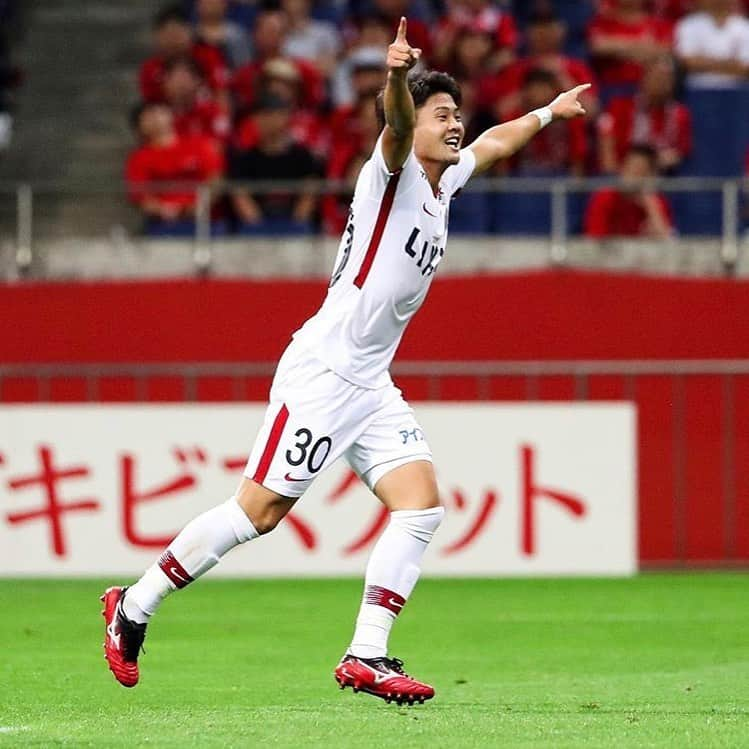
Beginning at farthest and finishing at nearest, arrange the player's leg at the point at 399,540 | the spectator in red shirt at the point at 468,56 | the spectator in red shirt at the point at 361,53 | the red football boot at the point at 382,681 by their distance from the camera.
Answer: the spectator in red shirt at the point at 361,53, the spectator in red shirt at the point at 468,56, the player's leg at the point at 399,540, the red football boot at the point at 382,681

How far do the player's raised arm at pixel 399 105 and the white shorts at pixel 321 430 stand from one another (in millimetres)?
905

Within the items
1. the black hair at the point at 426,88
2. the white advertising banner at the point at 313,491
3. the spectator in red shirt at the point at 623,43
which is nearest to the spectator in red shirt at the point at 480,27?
the spectator in red shirt at the point at 623,43

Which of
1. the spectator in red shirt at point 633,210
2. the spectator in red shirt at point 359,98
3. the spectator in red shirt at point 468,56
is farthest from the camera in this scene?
the spectator in red shirt at point 468,56

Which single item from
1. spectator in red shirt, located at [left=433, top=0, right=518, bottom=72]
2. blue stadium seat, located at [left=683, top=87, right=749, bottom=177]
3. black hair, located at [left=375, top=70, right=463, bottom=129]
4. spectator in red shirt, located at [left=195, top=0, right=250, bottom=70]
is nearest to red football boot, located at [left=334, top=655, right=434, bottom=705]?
black hair, located at [left=375, top=70, right=463, bottom=129]

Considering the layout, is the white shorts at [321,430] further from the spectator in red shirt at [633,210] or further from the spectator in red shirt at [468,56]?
the spectator in red shirt at [468,56]

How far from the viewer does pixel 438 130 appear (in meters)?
7.78

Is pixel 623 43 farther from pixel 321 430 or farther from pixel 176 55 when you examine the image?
pixel 321 430

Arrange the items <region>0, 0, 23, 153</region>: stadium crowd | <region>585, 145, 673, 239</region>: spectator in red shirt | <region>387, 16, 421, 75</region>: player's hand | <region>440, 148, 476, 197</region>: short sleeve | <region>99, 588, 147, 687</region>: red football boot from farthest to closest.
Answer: <region>0, 0, 23, 153</region>: stadium crowd → <region>585, 145, 673, 239</region>: spectator in red shirt → <region>440, 148, 476, 197</region>: short sleeve → <region>99, 588, 147, 687</region>: red football boot → <region>387, 16, 421, 75</region>: player's hand

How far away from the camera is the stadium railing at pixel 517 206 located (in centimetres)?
1591

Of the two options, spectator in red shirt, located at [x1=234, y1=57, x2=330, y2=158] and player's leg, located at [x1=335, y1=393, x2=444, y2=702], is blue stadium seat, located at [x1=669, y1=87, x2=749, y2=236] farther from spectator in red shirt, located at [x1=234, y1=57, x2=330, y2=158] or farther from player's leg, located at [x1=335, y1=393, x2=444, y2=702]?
player's leg, located at [x1=335, y1=393, x2=444, y2=702]

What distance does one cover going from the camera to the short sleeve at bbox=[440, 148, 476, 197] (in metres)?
8.12

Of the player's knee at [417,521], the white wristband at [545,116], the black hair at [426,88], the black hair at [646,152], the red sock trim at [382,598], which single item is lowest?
the red sock trim at [382,598]

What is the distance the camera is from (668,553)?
50.5 feet

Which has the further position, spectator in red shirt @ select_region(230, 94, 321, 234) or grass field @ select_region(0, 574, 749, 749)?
spectator in red shirt @ select_region(230, 94, 321, 234)
